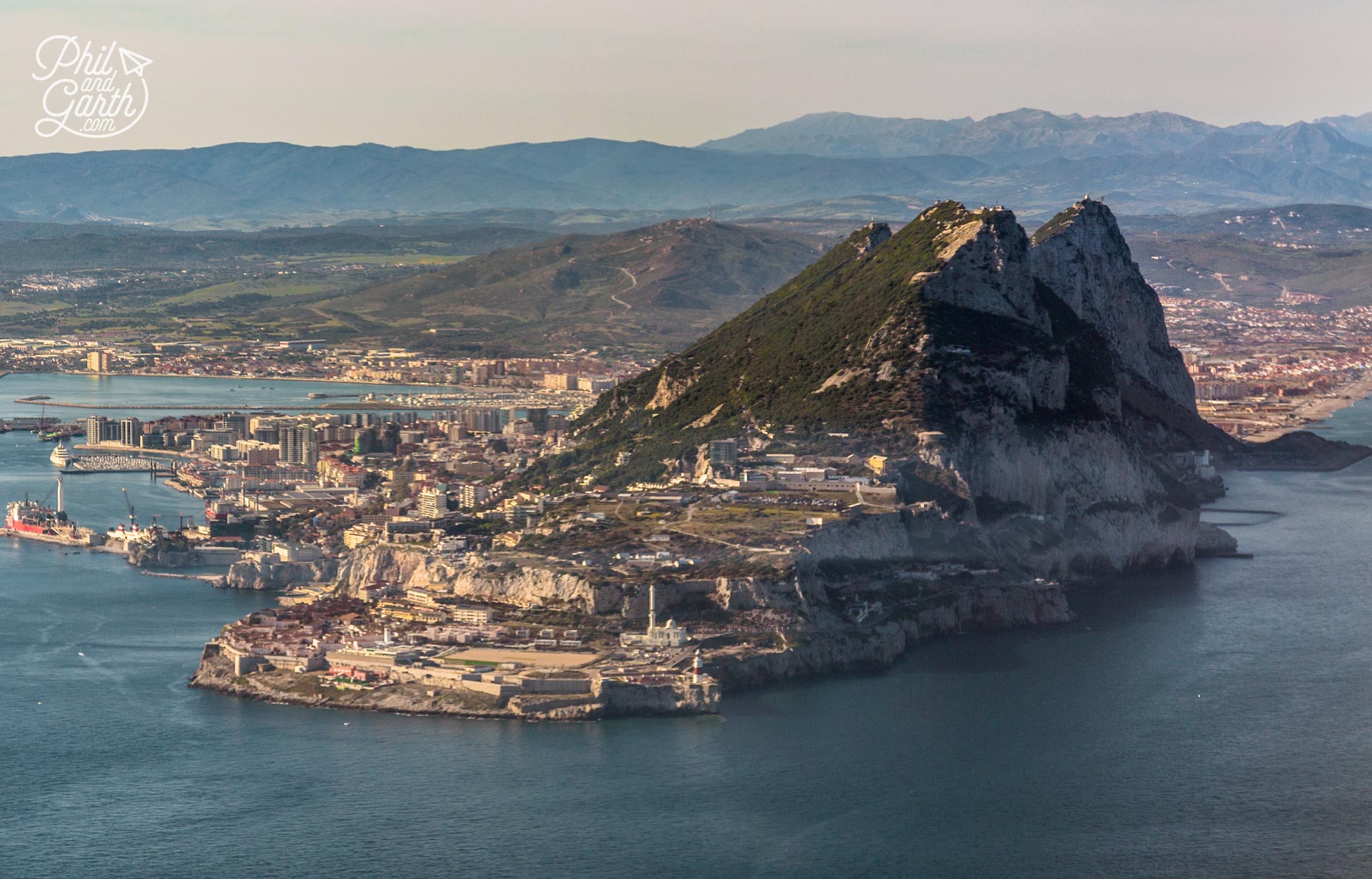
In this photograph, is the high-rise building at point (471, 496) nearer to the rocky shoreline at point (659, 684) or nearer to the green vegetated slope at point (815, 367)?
the green vegetated slope at point (815, 367)

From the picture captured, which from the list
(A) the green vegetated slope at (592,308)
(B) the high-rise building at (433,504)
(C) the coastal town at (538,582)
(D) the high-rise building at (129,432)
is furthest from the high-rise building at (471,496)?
(A) the green vegetated slope at (592,308)

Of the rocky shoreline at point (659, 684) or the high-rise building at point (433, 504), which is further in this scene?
the high-rise building at point (433, 504)

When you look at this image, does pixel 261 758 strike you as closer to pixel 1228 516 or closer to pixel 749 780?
pixel 749 780

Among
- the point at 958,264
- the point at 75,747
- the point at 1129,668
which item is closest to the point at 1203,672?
the point at 1129,668

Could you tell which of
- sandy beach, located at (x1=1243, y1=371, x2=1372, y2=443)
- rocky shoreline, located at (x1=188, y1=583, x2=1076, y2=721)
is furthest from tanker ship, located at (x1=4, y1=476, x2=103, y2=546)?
sandy beach, located at (x1=1243, y1=371, x2=1372, y2=443)

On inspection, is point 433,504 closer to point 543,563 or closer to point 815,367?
point 815,367

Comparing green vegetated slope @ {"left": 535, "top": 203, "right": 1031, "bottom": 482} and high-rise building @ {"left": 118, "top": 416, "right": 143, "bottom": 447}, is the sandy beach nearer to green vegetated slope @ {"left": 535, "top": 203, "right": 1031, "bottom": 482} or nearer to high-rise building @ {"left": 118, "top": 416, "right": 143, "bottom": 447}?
green vegetated slope @ {"left": 535, "top": 203, "right": 1031, "bottom": 482}
